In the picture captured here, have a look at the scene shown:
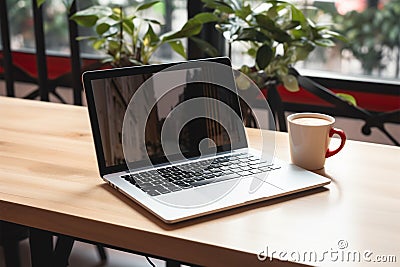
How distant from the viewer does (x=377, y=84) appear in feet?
7.25

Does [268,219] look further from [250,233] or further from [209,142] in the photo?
[209,142]

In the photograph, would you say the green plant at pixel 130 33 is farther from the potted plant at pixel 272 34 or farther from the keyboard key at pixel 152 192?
the keyboard key at pixel 152 192

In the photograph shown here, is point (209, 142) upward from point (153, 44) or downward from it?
downward

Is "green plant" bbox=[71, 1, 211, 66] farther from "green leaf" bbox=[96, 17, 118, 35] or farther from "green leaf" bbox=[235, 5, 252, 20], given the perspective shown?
"green leaf" bbox=[235, 5, 252, 20]

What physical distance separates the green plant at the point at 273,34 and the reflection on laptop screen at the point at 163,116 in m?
0.46

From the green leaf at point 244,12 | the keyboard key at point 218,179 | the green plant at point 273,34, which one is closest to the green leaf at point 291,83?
the green plant at point 273,34

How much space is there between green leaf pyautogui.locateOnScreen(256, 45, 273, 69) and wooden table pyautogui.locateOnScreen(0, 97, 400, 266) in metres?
0.41

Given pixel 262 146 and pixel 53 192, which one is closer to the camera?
pixel 53 192

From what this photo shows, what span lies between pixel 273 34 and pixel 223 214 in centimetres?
85

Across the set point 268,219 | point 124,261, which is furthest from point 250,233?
point 124,261

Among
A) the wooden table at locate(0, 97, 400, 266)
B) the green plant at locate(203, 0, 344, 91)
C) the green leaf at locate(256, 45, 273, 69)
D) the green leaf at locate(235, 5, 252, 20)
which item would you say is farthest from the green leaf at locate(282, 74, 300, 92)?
the wooden table at locate(0, 97, 400, 266)

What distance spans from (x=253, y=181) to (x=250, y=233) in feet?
0.67

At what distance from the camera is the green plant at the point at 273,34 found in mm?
1819

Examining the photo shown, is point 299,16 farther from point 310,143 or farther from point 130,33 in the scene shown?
point 310,143
